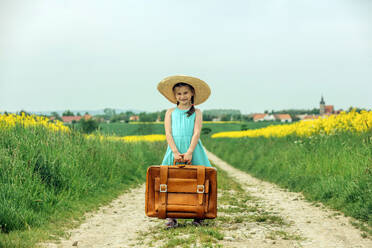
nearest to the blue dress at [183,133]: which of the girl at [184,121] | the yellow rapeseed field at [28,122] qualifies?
the girl at [184,121]

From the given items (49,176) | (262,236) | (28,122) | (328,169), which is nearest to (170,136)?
(262,236)

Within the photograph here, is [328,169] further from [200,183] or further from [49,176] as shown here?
[49,176]

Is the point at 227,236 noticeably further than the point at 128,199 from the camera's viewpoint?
No

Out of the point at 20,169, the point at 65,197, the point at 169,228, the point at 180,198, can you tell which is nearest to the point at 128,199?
the point at 65,197

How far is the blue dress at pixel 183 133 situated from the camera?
19.6ft

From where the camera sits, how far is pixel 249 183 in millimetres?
12734

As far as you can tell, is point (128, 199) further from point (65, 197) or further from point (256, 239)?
point (256, 239)

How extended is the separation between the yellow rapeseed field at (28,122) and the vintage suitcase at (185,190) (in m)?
5.77

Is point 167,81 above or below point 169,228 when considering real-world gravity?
above

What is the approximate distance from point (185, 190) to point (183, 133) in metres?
0.98

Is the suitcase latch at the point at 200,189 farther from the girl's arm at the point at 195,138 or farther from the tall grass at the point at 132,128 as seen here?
the tall grass at the point at 132,128

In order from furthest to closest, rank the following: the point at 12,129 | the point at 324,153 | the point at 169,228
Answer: the point at 324,153, the point at 12,129, the point at 169,228

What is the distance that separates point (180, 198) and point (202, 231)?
566mm

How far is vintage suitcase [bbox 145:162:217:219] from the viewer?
5.39m
